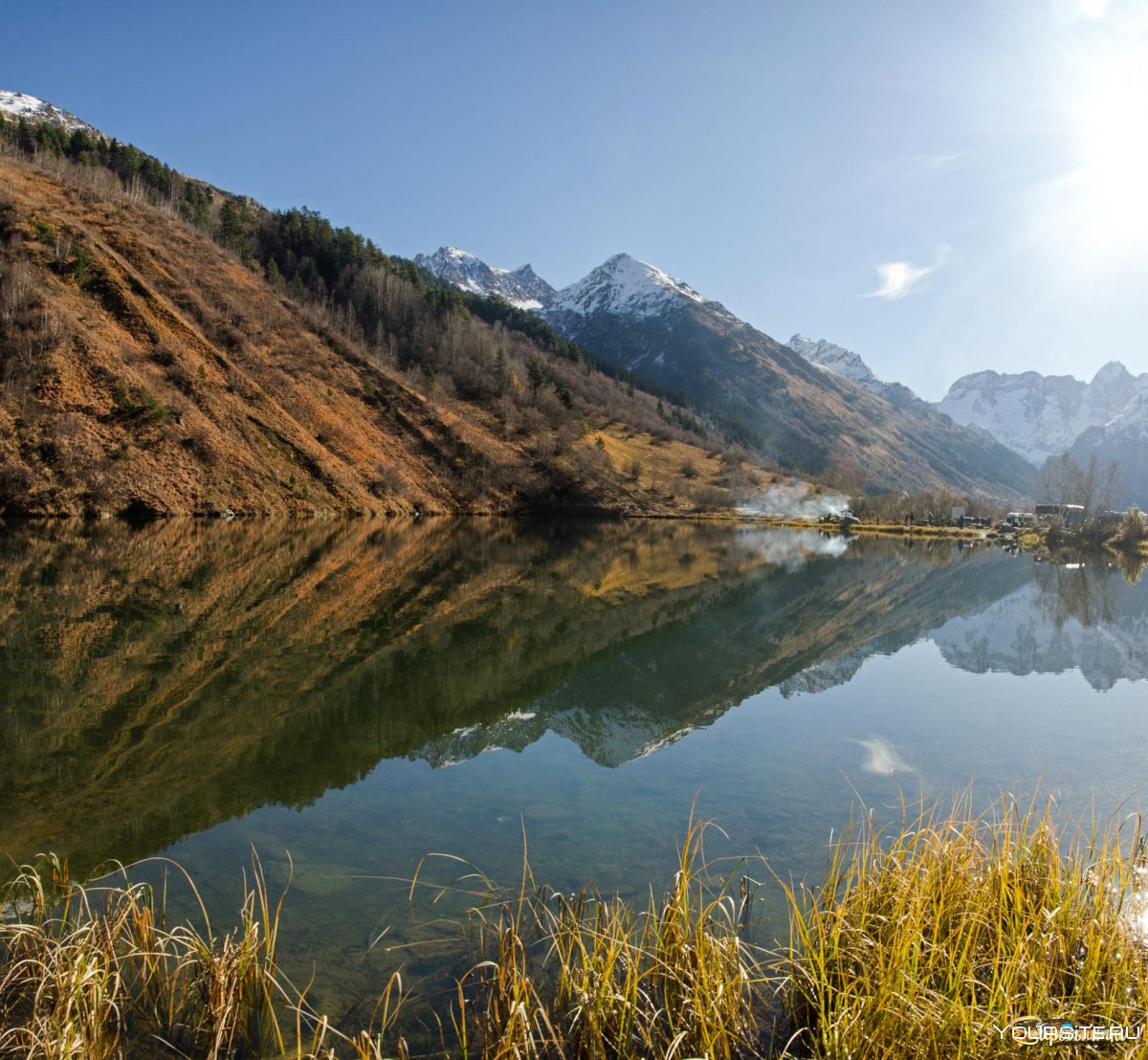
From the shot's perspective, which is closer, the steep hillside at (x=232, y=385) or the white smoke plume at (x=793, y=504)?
the steep hillside at (x=232, y=385)

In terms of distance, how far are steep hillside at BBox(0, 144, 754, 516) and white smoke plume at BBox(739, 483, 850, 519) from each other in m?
13.1

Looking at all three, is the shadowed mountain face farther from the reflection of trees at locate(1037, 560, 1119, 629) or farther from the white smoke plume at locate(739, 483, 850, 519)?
the white smoke plume at locate(739, 483, 850, 519)

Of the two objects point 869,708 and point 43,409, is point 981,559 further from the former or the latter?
point 43,409

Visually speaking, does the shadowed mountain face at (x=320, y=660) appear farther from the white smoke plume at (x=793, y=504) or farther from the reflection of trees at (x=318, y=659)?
the white smoke plume at (x=793, y=504)

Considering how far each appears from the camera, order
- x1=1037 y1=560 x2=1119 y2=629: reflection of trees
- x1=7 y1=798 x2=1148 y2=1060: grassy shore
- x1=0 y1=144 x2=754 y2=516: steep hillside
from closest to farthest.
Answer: x1=7 y1=798 x2=1148 y2=1060: grassy shore
x1=1037 y1=560 x2=1119 y2=629: reflection of trees
x1=0 y1=144 x2=754 y2=516: steep hillside

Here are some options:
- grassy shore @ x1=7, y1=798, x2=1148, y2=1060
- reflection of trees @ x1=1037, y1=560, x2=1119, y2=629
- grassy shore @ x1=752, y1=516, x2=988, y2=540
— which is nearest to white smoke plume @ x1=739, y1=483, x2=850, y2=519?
grassy shore @ x1=752, y1=516, x2=988, y2=540

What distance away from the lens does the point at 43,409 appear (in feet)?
168

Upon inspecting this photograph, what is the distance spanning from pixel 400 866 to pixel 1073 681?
2075 cm

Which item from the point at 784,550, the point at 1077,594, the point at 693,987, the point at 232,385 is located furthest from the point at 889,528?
the point at 693,987

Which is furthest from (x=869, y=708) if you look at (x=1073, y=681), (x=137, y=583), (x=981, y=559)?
(x=981, y=559)

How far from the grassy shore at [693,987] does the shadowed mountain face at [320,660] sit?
343 centimetres

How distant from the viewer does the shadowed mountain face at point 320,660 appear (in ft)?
32.3

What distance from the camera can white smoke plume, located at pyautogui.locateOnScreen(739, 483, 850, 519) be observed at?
5335 inches

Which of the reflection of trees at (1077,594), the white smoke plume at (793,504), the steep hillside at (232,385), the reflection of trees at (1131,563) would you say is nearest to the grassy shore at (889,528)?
the white smoke plume at (793,504)
